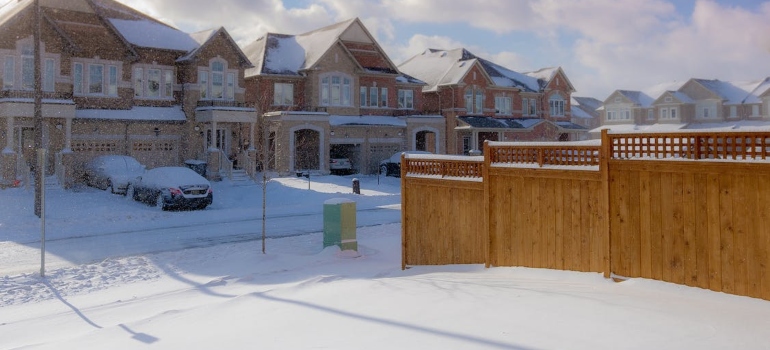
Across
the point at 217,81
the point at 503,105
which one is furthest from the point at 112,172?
the point at 503,105

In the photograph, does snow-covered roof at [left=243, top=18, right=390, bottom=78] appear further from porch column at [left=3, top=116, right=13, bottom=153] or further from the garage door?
porch column at [left=3, top=116, right=13, bottom=153]

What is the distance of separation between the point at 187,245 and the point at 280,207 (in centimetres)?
897

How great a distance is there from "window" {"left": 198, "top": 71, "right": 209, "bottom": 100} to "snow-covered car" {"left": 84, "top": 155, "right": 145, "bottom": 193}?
755 centimetres

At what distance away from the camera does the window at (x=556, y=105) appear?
5806 cm

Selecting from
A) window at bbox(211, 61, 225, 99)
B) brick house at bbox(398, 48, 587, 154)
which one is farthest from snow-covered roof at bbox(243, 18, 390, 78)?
brick house at bbox(398, 48, 587, 154)

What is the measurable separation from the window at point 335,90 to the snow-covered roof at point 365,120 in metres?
0.99

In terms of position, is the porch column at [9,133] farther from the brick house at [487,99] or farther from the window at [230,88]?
the brick house at [487,99]

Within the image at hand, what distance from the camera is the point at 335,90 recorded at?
41.4m

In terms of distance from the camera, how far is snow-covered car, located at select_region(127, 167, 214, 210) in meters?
23.2

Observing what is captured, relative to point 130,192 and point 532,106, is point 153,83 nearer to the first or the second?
point 130,192

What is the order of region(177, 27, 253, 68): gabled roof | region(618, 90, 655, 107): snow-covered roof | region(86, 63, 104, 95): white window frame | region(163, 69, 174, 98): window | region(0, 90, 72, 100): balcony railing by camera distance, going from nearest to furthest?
region(0, 90, 72, 100): balcony railing → region(86, 63, 104, 95): white window frame → region(177, 27, 253, 68): gabled roof → region(163, 69, 174, 98): window → region(618, 90, 655, 107): snow-covered roof

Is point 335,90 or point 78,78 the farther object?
point 335,90

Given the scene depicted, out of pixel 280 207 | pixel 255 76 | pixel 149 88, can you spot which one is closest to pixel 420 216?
pixel 280 207

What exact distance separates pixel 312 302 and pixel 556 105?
52367 millimetres
